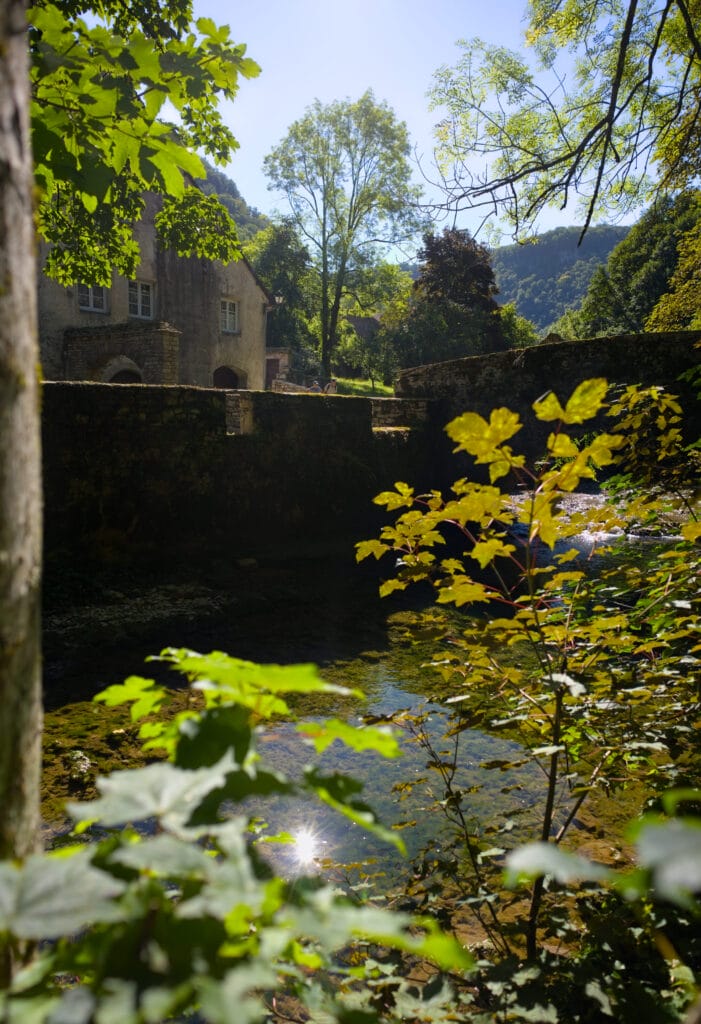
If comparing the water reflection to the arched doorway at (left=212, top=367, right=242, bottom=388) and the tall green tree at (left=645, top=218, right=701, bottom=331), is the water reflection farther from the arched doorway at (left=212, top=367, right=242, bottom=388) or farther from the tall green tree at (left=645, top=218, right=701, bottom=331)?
the arched doorway at (left=212, top=367, right=242, bottom=388)

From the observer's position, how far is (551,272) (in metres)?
137

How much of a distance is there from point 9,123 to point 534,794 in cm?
387

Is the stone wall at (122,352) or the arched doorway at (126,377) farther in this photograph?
the arched doorway at (126,377)

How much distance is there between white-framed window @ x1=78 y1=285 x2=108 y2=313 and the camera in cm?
1742

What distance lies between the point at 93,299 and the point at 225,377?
6261 mm

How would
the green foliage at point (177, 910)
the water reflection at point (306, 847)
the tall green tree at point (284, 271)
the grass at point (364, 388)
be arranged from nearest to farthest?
1. the green foliage at point (177, 910)
2. the water reflection at point (306, 847)
3. the grass at point (364, 388)
4. the tall green tree at point (284, 271)

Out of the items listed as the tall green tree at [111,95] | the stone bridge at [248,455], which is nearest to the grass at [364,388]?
the stone bridge at [248,455]

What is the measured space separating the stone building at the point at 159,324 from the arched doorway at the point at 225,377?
0.12 ft

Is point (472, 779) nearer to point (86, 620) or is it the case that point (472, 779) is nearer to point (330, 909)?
point (330, 909)

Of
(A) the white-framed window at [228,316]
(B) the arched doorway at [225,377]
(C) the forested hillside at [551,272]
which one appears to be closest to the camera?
(A) the white-framed window at [228,316]

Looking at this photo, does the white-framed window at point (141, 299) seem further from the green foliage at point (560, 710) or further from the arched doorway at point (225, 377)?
the green foliage at point (560, 710)

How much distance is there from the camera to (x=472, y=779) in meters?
3.84

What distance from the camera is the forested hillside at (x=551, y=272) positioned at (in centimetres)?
11856

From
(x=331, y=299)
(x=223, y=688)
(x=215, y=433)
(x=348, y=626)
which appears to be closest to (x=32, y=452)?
(x=223, y=688)
